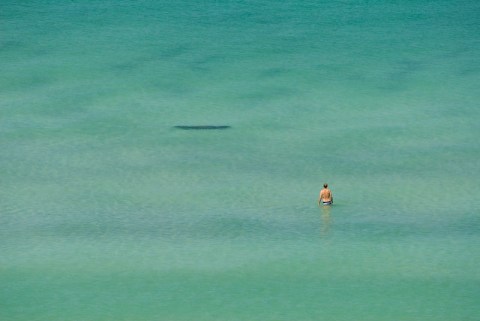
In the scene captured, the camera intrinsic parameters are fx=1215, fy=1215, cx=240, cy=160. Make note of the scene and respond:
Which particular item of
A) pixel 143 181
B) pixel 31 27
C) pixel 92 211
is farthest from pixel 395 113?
pixel 31 27

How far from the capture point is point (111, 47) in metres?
29.5

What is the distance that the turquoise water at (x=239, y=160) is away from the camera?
17.4 m

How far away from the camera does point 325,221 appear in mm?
20016

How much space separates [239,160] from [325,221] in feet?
12.2

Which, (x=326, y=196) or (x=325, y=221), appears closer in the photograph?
(x=325, y=221)

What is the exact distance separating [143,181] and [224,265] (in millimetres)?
4319

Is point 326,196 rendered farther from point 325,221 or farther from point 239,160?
point 239,160

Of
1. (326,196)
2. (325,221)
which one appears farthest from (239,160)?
(325,221)

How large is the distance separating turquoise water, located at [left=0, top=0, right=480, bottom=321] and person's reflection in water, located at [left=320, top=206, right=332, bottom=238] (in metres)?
A: 0.05

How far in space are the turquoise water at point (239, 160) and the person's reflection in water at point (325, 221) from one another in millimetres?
52

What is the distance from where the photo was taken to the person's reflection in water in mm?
19516

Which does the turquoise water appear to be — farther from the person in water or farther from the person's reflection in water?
the person in water

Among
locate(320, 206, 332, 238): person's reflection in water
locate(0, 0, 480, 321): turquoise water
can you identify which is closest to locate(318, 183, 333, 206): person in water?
locate(320, 206, 332, 238): person's reflection in water

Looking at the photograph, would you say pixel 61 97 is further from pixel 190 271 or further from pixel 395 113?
pixel 190 271
